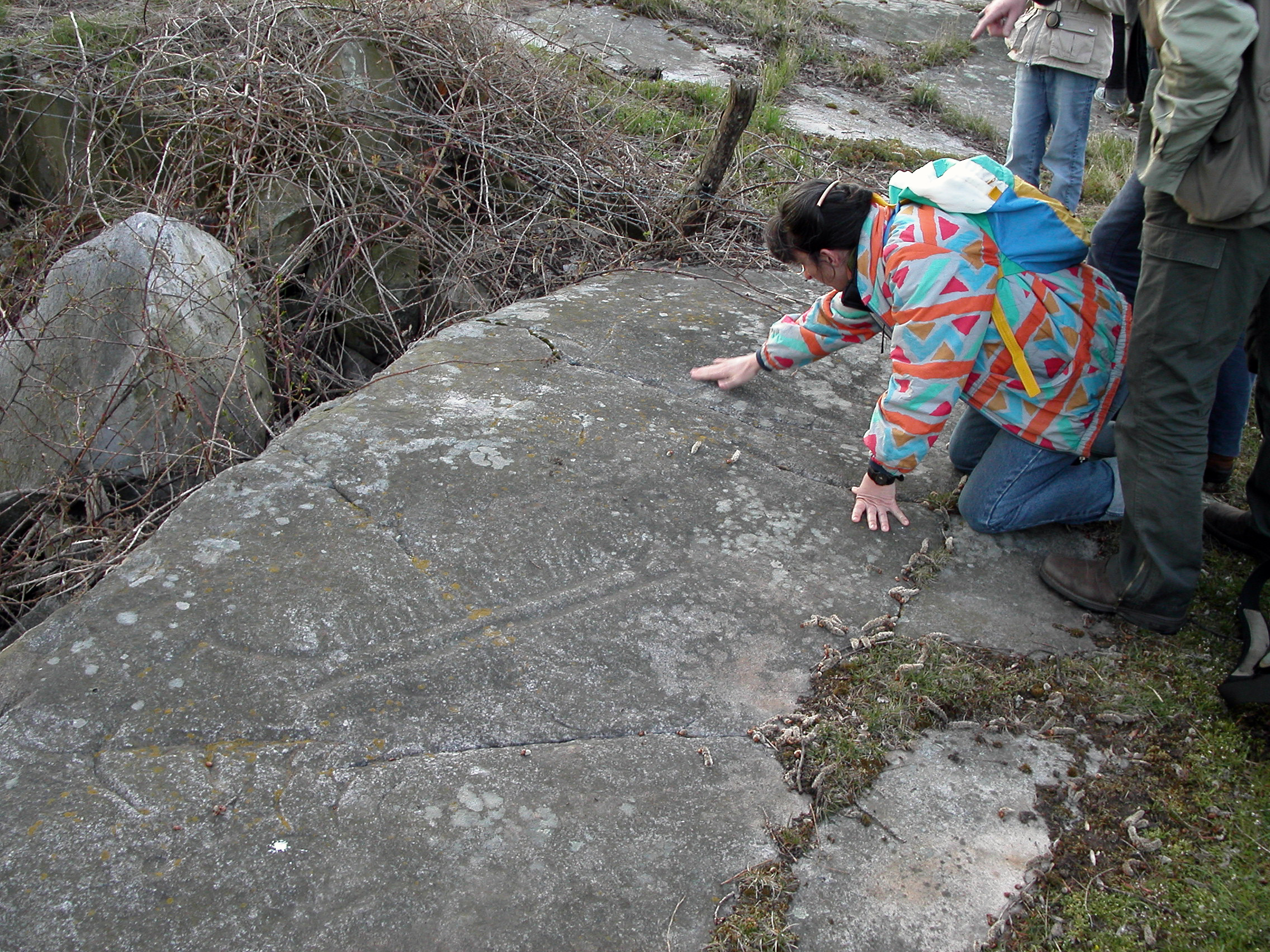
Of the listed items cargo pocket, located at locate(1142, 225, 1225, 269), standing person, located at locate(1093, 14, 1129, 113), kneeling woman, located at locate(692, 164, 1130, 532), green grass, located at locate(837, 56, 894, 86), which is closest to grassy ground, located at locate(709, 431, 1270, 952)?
kneeling woman, located at locate(692, 164, 1130, 532)

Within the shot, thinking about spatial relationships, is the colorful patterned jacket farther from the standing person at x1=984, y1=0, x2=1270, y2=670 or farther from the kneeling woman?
the standing person at x1=984, y1=0, x2=1270, y2=670

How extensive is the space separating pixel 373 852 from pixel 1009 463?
194 cm

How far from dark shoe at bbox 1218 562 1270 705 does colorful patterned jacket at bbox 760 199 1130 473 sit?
1.83ft

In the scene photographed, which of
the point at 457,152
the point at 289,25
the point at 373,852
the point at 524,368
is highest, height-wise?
the point at 289,25

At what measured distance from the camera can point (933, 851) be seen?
1.75 meters

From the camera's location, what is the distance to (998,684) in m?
2.14

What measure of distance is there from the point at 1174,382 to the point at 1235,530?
2.70 feet

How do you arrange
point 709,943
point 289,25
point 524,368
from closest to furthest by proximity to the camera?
point 709,943
point 524,368
point 289,25

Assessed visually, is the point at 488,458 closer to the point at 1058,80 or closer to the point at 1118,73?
the point at 1118,73

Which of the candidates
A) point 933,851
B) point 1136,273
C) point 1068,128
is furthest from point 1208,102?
point 1068,128

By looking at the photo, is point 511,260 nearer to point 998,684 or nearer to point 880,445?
point 880,445

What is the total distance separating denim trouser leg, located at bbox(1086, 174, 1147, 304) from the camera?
9.39 feet

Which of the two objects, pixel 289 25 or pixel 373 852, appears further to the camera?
pixel 289 25

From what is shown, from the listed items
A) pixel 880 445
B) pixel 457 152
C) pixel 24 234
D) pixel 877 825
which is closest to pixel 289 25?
pixel 457 152
